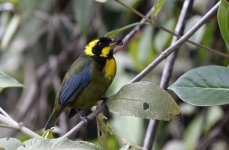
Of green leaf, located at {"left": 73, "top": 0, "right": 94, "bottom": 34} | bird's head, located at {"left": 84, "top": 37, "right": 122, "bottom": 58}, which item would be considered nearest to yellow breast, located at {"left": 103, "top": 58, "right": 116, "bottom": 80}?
bird's head, located at {"left": 84, "top": 37, "right": 122, "bottom": 58}

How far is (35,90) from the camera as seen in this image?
3.70m

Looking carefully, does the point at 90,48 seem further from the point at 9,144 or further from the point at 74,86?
the point at 9,144

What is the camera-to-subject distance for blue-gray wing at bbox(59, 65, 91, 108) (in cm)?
260

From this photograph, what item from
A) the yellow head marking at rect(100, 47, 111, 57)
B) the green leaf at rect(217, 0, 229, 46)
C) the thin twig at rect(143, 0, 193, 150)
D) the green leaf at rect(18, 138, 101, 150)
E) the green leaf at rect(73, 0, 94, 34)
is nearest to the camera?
the green leaf at rect(18, 138, 101, 150)

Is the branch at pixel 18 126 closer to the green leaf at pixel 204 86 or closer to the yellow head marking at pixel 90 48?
the green leaf at pixel 204 86

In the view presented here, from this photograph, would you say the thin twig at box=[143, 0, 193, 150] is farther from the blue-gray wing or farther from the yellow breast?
the blue-gray wing

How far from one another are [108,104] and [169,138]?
6.91ft

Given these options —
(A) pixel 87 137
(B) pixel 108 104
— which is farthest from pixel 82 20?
(B) pixel 108 104

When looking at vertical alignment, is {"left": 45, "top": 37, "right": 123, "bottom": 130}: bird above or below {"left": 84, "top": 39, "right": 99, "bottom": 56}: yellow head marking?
below

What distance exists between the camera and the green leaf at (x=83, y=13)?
3129 millimetres

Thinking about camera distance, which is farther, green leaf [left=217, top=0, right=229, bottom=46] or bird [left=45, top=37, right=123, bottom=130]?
bird [left=45, top=37, right=123, bottom=130]

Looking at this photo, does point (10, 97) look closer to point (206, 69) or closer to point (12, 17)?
point (12, 17)

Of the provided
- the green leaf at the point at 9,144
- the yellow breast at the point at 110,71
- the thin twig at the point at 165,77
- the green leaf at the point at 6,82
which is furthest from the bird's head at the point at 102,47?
the green leaf at the point at 9,144

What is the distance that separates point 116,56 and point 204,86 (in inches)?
78.4
